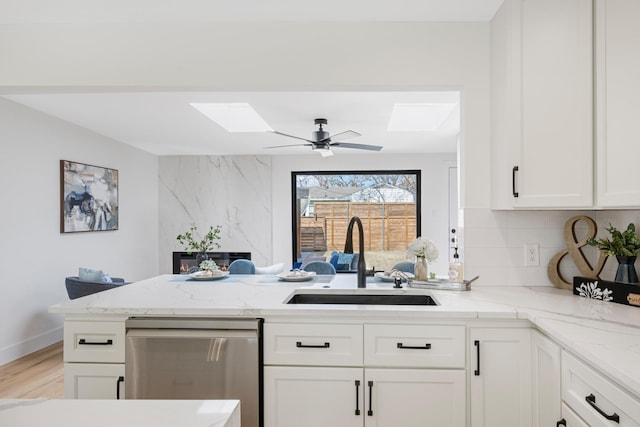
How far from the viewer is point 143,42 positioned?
2.24 metres

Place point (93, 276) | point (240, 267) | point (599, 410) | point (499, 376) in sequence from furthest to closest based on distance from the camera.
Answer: point (93, 276)
point (240, 267)
point (499, 376)
point (599, 410)

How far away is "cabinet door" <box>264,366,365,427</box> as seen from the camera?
5.60 feet

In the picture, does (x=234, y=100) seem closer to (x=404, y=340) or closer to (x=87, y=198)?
(x=87, y=198)

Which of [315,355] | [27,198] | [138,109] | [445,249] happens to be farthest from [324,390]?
[445,249]

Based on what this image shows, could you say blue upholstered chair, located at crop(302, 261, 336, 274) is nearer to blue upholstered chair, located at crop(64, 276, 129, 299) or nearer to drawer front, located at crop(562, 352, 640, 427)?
blue upholstered chair, located at crop(64, 276, 129, 299)

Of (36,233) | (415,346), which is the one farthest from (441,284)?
(36,233)

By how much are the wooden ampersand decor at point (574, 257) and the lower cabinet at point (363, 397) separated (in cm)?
91

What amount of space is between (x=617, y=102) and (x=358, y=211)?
532cm

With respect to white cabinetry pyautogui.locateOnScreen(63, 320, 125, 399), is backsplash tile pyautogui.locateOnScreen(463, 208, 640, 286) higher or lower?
higher

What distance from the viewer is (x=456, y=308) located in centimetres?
173

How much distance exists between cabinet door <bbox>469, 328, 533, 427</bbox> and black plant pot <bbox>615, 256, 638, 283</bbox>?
59 cm

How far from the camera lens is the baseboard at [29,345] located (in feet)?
11.9

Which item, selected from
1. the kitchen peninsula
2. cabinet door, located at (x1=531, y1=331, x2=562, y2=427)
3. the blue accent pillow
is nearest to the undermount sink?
the kitchen peninsula

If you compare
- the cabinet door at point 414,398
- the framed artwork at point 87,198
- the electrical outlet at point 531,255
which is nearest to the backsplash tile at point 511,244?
the electrical outlet at point 531,255
